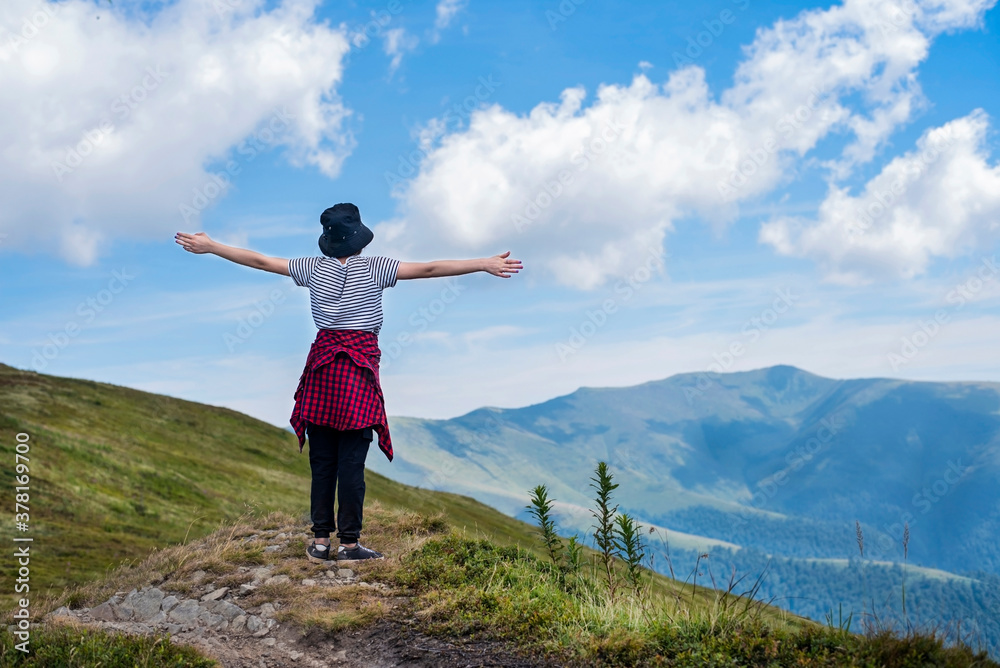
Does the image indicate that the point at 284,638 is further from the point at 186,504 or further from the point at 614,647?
the point at 186,504

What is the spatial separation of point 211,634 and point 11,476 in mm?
27054

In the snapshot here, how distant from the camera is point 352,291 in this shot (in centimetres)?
855

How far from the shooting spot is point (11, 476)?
28516mm

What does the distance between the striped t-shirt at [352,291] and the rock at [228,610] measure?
3217 millimetres

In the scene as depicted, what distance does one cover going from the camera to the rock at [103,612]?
25.6 feet

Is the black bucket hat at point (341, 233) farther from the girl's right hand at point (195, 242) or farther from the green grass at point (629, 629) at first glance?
the green grass at point (629, 629)

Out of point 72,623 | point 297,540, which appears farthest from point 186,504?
point 72,623

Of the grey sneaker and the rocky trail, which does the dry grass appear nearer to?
the rocky trail

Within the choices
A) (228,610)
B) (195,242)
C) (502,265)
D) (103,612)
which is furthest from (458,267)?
(103,612)

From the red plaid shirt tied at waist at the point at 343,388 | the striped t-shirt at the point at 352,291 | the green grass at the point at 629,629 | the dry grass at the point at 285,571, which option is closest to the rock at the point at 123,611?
the dry grass at the point at 285,571

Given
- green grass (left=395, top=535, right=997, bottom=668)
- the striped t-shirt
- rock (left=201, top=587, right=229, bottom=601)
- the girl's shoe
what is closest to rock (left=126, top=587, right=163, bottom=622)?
rock (left=201, top=587, right=229, bottom=601)

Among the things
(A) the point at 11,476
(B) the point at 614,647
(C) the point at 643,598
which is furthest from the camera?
(A) the point at 11,476

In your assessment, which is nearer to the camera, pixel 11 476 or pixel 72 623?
pixel 72 623

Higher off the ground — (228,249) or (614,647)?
(228,249)
